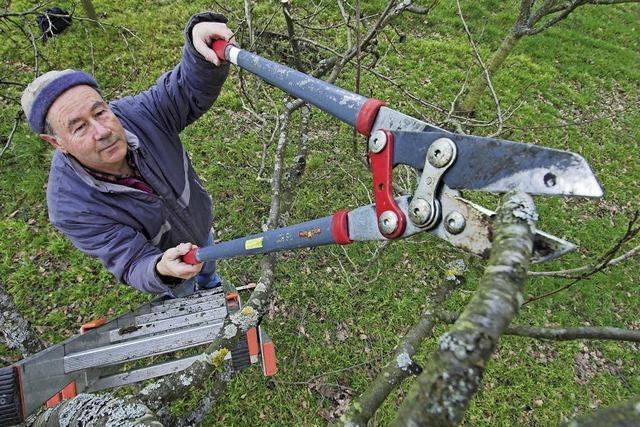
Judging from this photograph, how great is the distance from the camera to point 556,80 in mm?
7941

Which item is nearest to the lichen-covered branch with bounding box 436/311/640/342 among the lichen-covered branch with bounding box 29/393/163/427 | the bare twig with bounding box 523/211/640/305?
the bare twig with bounding box 523/211/640/305

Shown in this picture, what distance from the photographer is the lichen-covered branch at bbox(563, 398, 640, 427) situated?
1.69 feet

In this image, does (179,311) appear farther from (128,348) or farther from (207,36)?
(207,36)

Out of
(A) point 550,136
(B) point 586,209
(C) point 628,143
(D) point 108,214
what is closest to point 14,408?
(D) point 108,214

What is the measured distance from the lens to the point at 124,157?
83.0 inches

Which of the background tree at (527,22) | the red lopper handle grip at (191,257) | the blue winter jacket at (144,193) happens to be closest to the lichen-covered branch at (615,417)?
the red lopper handle grip at (191,257)

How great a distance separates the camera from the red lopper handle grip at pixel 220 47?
204 cm

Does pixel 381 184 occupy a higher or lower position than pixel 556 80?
lower

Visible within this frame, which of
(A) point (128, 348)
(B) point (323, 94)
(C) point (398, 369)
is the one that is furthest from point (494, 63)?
(A) point (128, 348)

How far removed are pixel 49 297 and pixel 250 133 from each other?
302 centimetres

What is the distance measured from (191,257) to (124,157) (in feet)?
2.16

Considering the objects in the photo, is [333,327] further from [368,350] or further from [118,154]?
[118,154]

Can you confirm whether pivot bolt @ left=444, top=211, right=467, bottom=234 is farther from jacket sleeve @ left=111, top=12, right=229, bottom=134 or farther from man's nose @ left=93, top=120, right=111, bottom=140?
man's nose @ left=93, top=120, right=111, bottom=140

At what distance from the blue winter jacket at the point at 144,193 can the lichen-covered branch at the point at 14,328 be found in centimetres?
78
